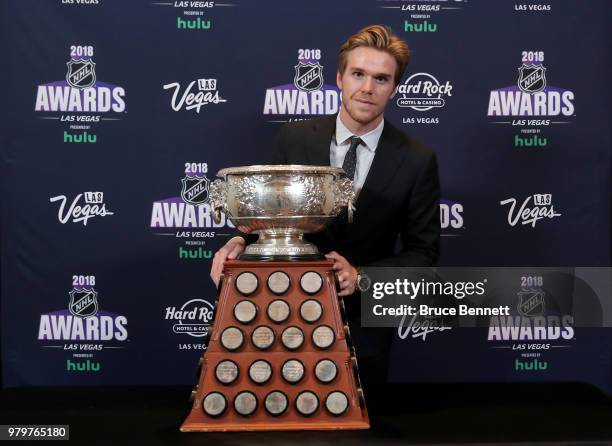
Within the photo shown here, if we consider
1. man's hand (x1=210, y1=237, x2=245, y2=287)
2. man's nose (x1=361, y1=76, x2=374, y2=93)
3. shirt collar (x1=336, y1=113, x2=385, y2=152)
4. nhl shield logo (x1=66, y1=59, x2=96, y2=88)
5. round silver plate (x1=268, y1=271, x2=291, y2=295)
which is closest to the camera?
round silver plate (x1=268, y1=271, x2=291, y2=295)

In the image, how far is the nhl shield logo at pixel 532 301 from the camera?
3.24 metres

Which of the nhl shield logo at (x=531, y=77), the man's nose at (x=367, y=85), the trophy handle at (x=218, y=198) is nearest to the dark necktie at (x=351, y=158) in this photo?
the man's nose at (x=367, y=85)

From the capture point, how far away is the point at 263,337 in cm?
156

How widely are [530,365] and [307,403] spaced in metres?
2.04

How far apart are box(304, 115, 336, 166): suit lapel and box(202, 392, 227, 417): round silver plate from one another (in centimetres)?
98

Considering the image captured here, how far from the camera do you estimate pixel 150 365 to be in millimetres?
3188

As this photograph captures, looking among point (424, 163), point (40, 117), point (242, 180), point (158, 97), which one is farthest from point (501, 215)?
point (40, 117)

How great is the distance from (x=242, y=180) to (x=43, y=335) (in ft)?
6.44

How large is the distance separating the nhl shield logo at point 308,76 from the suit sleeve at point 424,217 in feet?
3.39

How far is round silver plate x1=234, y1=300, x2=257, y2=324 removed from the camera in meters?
1.57

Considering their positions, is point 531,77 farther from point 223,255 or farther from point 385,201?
point 223,255

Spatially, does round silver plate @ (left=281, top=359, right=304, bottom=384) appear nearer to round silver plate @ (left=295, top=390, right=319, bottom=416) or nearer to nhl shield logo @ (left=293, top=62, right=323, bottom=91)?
round silver plate @ (left=295, top=390, right=319, bottom=416)

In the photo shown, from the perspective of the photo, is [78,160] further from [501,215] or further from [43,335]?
[501,215]

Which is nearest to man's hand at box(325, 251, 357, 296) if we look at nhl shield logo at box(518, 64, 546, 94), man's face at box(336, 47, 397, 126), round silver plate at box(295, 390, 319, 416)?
round silver plate at box(295, 390, 319, 416)
